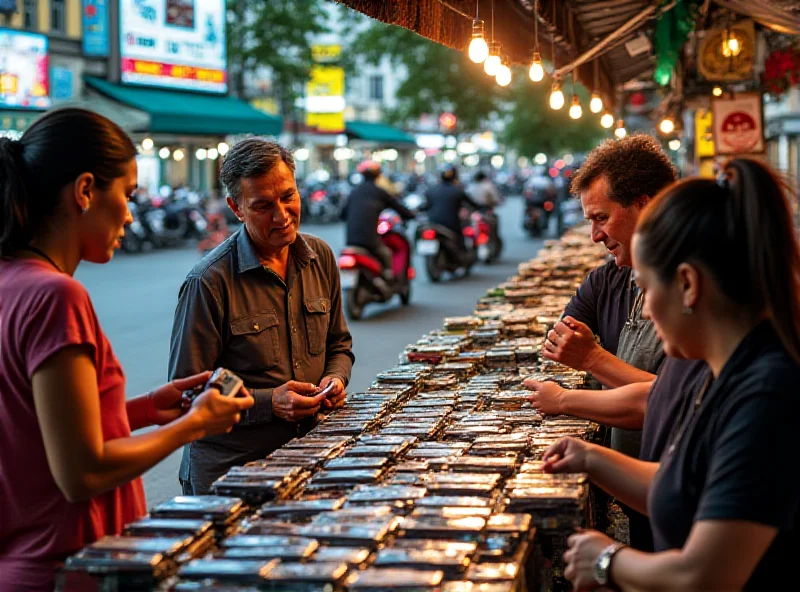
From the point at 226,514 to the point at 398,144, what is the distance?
A: 50.6m

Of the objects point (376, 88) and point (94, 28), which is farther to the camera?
point (376, 88)

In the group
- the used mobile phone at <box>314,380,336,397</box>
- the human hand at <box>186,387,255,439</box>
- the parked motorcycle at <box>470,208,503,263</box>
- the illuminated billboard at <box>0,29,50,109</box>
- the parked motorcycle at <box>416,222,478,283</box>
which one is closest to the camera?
the human hand at <box>186,387,255,439</box>

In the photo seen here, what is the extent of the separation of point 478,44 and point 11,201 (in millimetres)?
3593

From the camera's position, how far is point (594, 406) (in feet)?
11.6

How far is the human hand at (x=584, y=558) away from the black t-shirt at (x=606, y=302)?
1.87 m

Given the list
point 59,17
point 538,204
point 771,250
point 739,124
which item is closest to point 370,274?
point 739,124

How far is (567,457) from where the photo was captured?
9.53 feet

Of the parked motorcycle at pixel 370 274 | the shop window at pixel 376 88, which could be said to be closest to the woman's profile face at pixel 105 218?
the parked motorcycle at pixel 370 274

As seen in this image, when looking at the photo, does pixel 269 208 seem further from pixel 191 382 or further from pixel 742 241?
pixel 742 241

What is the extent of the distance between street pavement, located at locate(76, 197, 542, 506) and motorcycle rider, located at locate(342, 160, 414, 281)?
916 mm

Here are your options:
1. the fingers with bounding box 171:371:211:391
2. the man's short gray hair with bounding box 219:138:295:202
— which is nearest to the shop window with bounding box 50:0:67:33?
the man's short gray hair with bounding box 219:138:295:202

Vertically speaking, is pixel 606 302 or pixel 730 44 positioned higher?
pixel 730 44

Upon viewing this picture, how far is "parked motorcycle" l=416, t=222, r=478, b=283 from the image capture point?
1900cm

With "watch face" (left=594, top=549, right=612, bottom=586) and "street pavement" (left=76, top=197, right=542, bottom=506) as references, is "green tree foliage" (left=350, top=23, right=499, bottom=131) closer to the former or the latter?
"street pavement" (left=76, top=197, right=542, bottom=506)
